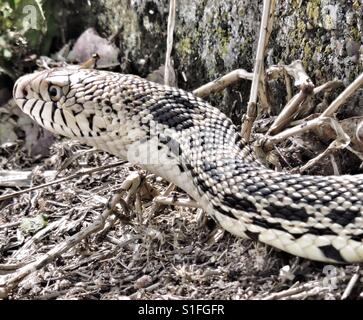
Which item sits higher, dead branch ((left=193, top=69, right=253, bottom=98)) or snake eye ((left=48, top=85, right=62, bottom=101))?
dead branch ((left=193, top=69, right=253, bottom=98))

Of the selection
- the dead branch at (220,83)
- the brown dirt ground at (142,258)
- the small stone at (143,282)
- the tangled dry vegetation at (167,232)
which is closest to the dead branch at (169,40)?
the tangled dry vegetation at (167,232)

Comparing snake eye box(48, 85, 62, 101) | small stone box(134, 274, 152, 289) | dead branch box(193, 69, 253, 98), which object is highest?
dead branch box(193, 69, 253, 98)

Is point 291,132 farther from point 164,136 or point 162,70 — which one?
point 162,70

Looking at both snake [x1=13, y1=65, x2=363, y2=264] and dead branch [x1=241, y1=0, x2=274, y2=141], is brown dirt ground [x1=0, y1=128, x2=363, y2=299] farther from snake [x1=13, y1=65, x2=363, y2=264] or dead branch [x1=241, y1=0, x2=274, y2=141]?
dead branch [x1=241, y1=0, x2=274, y2=141]

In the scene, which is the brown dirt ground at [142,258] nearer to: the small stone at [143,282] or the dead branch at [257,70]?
the small stone at [143,282]

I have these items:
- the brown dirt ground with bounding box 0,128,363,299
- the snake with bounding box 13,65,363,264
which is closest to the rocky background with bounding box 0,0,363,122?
the snake with bounding box 13,65,363,264
